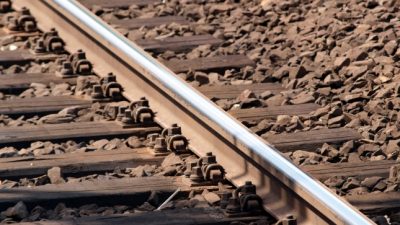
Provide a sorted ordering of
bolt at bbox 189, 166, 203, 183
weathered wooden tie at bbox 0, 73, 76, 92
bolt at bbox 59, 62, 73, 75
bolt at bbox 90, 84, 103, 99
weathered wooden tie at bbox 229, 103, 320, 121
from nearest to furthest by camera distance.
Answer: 1. bolt at bbox 189, 166, 203, 183
2. weathered wooden tie at bbox 229, 103, 320, 121
3. bolt at bbox 90, 84, 103, 99
4. weathered wooden tie at bbox 0, 73, 76, 92
5. bolt at bbox 59, 62, 73, 75

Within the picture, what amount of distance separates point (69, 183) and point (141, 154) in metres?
0.60

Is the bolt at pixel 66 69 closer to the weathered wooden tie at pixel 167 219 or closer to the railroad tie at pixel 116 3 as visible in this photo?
the railroad tie at pixel 116 3

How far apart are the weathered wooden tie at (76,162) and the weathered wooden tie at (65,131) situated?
0.30 metres

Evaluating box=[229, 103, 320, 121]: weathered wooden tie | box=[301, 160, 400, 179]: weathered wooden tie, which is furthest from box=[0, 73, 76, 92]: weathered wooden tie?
box=[301, 160, 400, 179]: weathered wooden tie

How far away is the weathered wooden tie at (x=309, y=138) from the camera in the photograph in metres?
6.04

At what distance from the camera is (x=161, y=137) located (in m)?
6.10

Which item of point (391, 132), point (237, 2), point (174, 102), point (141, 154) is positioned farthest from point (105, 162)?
point (237, 2)

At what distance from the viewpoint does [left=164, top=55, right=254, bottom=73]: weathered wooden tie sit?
7.54 metres

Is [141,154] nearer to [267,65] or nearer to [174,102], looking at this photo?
[174,102]

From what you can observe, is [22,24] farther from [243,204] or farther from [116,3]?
[243,204]

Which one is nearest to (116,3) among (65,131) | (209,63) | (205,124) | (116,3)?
(116,3)

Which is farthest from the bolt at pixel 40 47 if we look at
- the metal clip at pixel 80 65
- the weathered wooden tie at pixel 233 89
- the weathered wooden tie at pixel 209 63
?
the weathered wooden tie at pixel 233 89

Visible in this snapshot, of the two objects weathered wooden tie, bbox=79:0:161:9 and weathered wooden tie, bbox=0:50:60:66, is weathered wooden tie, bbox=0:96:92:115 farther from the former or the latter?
weathered wooden tie, bbox=79:0:161:9

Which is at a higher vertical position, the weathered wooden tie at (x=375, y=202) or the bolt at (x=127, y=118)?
the bolt at (x=127, y=118)
